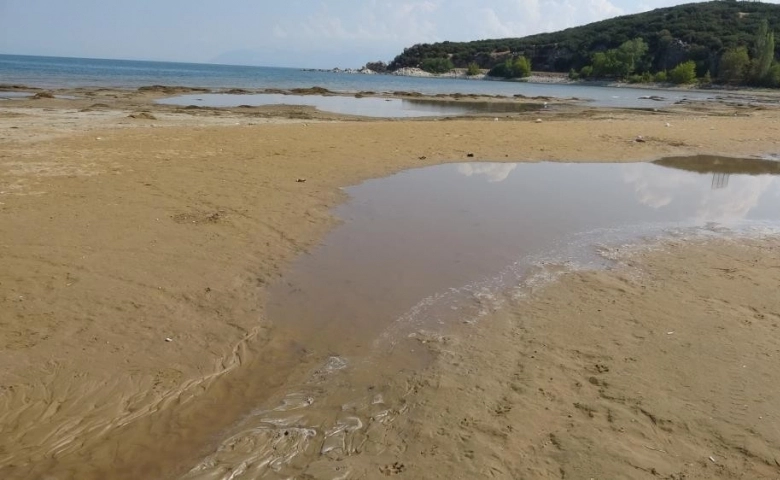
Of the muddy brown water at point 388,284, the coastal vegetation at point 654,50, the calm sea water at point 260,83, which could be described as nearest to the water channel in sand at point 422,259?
the muddy brown water at point 388,284

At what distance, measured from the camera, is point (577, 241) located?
26.2 ft

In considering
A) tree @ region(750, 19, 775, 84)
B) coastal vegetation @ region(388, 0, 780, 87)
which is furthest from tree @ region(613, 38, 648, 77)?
tree @ region(750, 19, 775, 84)

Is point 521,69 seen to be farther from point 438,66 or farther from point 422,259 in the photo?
point 422,259

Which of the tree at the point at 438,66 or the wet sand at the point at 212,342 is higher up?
→ the tree at the point at 438,66

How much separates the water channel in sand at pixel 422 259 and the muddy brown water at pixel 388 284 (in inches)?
0.7

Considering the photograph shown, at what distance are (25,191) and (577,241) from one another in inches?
337

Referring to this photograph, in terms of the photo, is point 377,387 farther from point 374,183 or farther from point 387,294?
point 374,183

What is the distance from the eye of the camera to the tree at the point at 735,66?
8306cm

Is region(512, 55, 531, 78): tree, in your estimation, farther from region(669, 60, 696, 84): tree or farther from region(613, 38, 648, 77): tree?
region(669, 60, 696, 84): tree

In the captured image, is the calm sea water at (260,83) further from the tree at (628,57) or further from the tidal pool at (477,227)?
the tidal pool at (477,227)

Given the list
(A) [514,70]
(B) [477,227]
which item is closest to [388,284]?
(B) [477,227]

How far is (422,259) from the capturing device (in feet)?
23.3

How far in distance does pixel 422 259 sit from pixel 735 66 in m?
96.1

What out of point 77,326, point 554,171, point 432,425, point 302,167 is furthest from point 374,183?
point 432,425
